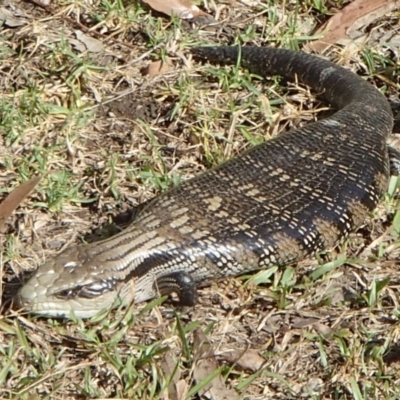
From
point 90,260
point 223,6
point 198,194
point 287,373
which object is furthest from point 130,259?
point 223,6

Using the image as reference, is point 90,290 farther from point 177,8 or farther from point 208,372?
point 177,8

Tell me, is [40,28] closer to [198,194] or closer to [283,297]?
[198,194]

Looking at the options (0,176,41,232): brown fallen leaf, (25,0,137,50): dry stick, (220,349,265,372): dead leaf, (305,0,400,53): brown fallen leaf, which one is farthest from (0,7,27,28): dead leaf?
(220,349,265,372): dead leaf

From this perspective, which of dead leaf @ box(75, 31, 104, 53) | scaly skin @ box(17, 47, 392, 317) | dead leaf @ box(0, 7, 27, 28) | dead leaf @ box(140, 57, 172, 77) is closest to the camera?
scaly skin @ box(17, 47, 392, 317)

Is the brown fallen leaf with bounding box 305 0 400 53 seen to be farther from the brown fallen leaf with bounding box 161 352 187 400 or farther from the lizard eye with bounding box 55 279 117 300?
the brown fallen leaf with bounding box 161 352 187 400

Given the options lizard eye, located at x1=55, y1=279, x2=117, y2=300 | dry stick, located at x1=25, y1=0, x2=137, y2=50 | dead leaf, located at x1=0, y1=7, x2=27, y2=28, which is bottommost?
dead leaf, located at x1=0, y1=7, x2=27, y2=28

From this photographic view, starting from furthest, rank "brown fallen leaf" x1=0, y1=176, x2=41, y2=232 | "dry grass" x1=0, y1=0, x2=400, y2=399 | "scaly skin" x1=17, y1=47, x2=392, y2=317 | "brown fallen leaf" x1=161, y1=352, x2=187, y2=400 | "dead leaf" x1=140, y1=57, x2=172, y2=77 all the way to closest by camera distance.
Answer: "dead leaf" x1=140, y1=57, x2=172, y2=77 < "brown fallen leaf" x1=0, y1=176, x2=41, y2=232 < "scaly skin" x1=17, y1=47, x2=392, y2=317 < "dry grass" x1=0, y1=0, x2=400, y2=399 < "brown fallen leaf" x1=161, y1=352, x2=187, y2=400

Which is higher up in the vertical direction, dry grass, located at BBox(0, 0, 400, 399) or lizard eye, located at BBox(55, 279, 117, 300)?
lizard eye, located at BBox(55, 279, 117, 300)
